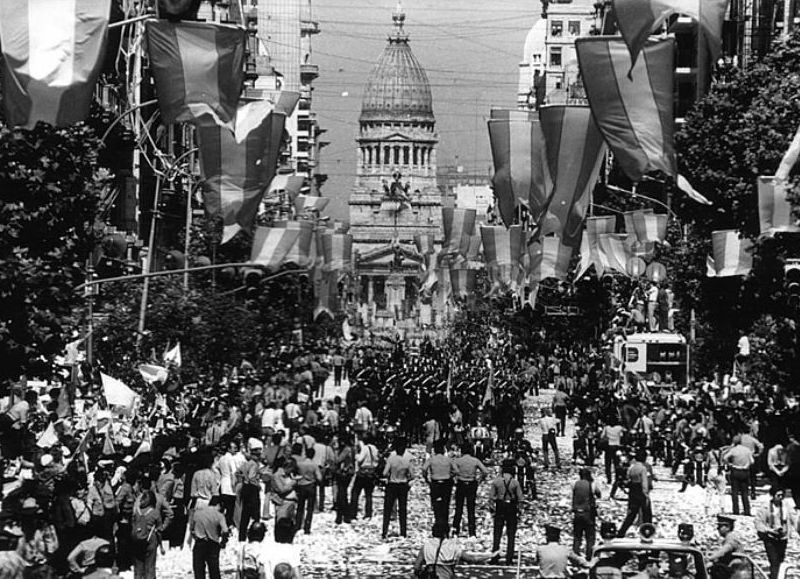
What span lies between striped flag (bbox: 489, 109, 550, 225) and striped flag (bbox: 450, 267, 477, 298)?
3924 centimetres

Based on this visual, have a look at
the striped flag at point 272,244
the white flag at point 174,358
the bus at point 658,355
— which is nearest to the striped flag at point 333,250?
the bus at point 658,355

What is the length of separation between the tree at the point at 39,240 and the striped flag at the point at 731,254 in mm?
16165

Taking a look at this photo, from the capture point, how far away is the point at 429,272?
96.1 metres

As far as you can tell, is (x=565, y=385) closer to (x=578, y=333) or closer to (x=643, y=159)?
(x=578, y=333)

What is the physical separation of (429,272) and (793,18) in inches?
1576

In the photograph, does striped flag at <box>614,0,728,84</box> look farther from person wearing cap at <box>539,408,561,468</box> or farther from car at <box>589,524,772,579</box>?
person wearing cap at <box>539,408,561,468</box>

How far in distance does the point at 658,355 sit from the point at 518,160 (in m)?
32.4

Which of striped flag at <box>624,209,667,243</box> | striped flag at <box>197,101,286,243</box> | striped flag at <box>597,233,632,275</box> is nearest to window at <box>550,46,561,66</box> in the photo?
striped flag at <box>597,233,632,275</box>

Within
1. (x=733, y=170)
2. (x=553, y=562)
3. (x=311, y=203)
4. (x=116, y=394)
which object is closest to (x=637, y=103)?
(x=553, y=562)

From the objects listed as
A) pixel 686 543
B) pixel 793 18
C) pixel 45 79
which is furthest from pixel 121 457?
pixel 793 18

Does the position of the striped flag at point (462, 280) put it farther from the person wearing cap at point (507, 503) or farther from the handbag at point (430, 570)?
the handbag at point (430, 570)

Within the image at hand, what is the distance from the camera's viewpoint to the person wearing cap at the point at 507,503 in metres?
26.2

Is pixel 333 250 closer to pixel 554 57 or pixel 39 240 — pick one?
pixel 39 240

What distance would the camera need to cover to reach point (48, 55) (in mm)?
22094
